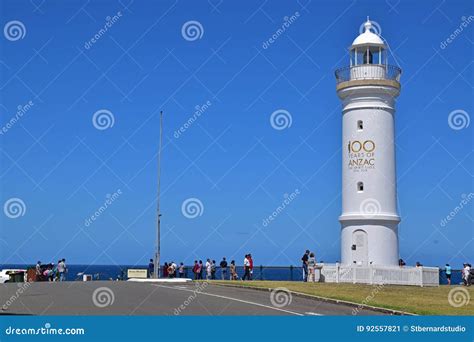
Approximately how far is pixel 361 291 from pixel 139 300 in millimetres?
10445

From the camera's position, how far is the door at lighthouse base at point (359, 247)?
3956cm

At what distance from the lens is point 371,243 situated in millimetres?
39562

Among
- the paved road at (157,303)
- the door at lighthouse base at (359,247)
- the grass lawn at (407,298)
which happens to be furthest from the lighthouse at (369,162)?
the paved road at (157,303)

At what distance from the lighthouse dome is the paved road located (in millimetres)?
18360

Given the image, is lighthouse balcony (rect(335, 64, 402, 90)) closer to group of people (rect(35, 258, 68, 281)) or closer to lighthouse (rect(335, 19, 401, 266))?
lighthouse (rect(335, 19, 401, 266))

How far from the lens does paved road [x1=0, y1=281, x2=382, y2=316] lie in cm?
2016

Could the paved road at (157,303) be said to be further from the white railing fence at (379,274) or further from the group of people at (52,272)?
the group of people at (52,272)

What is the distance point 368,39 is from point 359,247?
11459 millimetres

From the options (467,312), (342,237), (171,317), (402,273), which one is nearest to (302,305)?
(467,312)

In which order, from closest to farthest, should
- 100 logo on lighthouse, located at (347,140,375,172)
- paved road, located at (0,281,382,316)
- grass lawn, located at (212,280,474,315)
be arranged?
paved road, located at (0,281,382,316)
grass lawn, located at (212,280,474,315)
100 logo on lighthouse, located at (347,140,375,172)

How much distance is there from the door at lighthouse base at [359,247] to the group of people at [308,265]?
223cm

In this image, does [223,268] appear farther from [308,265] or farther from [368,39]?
[368,39]

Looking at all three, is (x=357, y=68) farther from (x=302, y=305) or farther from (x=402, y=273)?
(x=302, y=305)

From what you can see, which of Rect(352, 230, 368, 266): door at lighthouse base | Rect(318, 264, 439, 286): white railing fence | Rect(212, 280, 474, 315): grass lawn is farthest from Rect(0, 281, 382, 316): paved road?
Rect(352, 230, 368, 266): door at lighthouse base
